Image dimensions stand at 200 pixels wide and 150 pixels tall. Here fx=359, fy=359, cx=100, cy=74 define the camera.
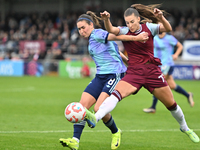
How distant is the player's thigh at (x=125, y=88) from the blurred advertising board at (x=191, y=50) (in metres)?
17.0

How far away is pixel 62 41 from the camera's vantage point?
2667 centimetres

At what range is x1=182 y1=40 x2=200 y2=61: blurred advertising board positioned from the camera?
21531 mm

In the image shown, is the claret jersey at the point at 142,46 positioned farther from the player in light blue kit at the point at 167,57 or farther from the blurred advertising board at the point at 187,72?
the blurred advertising board at the point at 187,72

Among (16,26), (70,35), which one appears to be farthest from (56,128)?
(16,26)

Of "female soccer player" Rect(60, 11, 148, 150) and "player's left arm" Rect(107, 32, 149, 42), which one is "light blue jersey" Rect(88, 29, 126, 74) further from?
"player's left arm" Rect(107, 32, 149, 42)

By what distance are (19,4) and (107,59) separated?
3439cm

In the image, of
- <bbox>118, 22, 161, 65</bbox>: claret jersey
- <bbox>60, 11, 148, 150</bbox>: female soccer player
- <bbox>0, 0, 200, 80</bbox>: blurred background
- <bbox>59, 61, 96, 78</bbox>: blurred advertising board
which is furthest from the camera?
<bbox>59, 61, 96, 78</bbox>: blurred advertising board

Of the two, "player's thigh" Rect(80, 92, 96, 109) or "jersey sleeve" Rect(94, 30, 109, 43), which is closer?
"jersey sleeve" Rect(94, 30, 109, 43)

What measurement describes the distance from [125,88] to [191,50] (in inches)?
684

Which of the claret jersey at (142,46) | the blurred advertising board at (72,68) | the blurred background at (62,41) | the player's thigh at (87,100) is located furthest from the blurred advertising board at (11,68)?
the claret jersey at (142,46)

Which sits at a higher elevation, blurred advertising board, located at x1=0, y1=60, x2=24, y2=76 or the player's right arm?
the player's right arm

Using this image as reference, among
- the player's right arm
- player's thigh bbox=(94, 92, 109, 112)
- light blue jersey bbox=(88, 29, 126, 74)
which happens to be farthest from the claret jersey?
player's thigh bbox=(94, 92, 109, 112)

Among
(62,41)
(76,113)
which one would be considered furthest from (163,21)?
(62,41)

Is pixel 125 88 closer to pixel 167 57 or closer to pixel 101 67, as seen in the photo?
pixel 101 67
